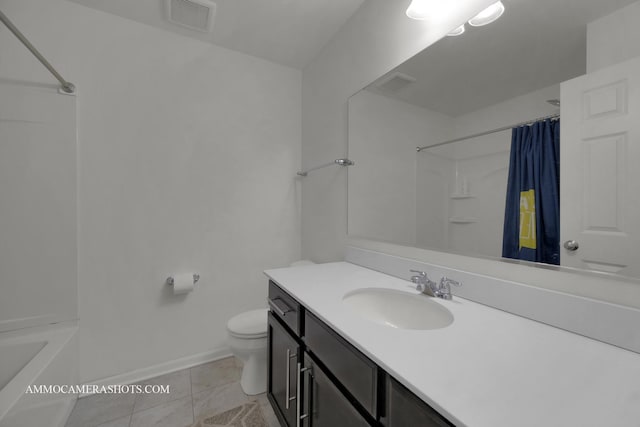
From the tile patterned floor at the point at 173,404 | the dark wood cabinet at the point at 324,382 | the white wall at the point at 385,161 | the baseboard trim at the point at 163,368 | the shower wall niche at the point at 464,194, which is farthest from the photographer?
the baseboard trim at the point at 163,368

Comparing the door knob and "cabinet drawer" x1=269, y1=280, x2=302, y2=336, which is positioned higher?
the door knob

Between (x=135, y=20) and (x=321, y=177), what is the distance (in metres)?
1.62

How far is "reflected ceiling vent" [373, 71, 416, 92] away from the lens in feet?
4.34

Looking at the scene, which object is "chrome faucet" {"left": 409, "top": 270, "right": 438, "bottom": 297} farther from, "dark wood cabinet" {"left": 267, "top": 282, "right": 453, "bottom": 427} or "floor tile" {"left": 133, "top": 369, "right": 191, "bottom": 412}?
"floor tile" {"left": 133, "top": 369, "right": 191, "bottom": 412}

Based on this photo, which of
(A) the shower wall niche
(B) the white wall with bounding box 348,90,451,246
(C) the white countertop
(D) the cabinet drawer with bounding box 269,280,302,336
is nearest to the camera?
(C) the white countertop

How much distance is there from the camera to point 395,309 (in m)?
1.11

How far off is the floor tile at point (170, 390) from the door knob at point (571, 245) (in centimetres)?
204

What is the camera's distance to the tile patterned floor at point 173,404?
140 centimetres

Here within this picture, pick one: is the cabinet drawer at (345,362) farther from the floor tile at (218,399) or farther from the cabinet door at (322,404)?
the floor tile at (218,399)

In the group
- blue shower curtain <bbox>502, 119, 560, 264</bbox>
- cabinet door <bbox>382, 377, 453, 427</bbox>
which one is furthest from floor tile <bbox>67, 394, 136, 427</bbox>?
blue shower curtain <bbox>502, 119, 560, 264</bbox>

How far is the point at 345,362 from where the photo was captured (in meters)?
0.76


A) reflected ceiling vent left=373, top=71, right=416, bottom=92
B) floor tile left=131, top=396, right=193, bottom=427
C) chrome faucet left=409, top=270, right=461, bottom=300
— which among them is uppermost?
reflected ceiling vent left=373, top=71, right=416, bottom=92

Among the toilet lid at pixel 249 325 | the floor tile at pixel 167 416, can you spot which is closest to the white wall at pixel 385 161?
the toilet lid at pixel 249 325

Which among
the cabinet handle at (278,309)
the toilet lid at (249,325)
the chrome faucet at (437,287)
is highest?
the chrome faucet at (437,287)
